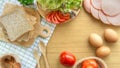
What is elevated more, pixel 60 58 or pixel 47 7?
pixel 47 7

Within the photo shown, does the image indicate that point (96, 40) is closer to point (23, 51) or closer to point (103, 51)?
point (103, 51)

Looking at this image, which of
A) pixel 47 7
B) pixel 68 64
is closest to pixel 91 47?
pixel 68 64

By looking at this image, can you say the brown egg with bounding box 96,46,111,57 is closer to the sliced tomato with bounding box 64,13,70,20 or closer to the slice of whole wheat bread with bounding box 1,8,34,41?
the sliced tomato with bounding box 64,13,70,20

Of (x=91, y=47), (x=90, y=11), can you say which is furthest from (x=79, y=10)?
(x=91, y=47)

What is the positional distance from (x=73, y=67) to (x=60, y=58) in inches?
2.8

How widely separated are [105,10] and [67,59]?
263mm

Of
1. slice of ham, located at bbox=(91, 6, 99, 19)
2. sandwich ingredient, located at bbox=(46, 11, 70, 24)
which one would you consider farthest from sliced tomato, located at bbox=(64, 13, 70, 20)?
slice of ham, located at bbox=(91, 6, 99, 19)

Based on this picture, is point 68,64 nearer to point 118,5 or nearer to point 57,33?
point 57,33

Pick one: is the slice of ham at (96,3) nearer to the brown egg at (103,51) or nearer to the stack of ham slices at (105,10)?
the stack of ham slices at (105,10)

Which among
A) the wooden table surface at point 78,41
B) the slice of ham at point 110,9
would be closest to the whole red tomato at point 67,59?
the wooden table surface at point 78,41

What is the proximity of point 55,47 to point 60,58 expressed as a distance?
0.19 feet

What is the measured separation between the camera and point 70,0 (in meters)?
1.84

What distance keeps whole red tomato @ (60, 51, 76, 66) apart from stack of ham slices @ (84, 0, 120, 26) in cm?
20

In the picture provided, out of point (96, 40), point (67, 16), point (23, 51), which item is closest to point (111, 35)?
point (96, 40)
